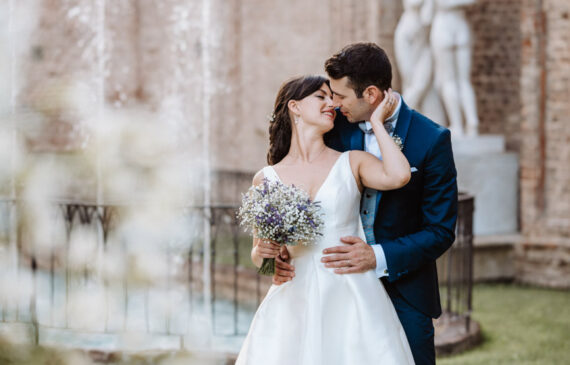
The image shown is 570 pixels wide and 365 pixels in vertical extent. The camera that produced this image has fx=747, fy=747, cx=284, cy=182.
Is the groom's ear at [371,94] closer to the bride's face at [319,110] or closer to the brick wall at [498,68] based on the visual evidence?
the bride's face at [319,110]

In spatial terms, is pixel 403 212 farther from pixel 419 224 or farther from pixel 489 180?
pixel 489 180

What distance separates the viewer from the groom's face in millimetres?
3074

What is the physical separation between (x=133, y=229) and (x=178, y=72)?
4.04 m

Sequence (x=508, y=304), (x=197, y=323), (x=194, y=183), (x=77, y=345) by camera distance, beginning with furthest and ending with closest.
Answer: (x=194, y=183)
(x=508, y=304)
(x=197, y=323)
(x=77, y=345)

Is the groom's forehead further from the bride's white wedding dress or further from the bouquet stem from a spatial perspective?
the bouquet stem

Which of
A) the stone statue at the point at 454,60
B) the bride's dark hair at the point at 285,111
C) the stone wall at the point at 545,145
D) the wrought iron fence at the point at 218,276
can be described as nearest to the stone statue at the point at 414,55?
the stone statue at the point at 454,60

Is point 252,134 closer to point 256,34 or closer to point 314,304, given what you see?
point 256,34

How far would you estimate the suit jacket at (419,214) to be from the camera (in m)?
3.07

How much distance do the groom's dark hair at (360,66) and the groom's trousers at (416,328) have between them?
0.86 meters

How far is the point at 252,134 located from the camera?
1452cm

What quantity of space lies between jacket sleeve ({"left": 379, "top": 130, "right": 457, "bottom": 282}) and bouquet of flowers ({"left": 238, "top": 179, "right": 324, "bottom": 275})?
0.35m

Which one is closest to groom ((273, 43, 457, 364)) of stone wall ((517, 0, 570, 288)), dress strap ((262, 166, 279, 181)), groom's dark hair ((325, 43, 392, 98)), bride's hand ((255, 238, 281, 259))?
groom's dark hair ((325, 43, 392, 98))

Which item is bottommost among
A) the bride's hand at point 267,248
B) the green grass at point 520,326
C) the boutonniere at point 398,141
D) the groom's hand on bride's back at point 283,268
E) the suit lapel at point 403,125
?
the green grass at point 520,326

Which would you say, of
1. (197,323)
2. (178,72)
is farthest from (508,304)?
(178,72)
